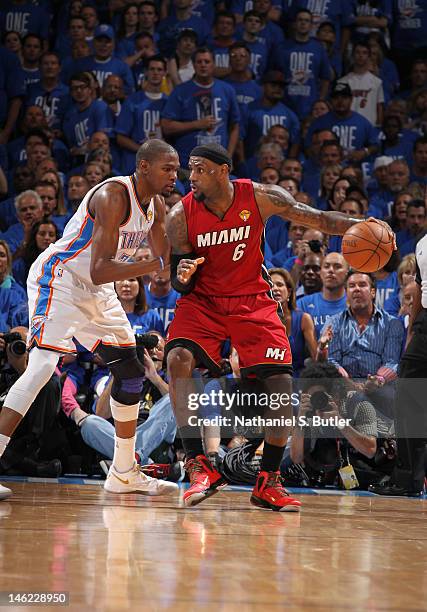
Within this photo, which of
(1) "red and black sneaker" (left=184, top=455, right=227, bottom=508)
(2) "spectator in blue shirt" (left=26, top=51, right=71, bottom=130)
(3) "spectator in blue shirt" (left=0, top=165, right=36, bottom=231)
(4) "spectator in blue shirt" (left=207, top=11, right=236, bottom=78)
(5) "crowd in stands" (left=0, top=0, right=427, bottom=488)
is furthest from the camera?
(4) "spectator in blue shirt" (left=207, top=11, right=236, bottom=78)

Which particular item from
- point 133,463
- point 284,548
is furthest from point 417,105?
point 284,548

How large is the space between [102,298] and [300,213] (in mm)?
1053

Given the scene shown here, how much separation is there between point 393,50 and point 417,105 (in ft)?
3.95

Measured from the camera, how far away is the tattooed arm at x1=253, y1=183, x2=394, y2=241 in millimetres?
4527

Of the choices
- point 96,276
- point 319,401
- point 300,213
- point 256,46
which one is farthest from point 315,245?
point 256,46

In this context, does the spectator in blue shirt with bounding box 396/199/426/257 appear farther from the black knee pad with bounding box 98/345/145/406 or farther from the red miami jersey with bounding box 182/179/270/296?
the black knee pad with bounding box 98/345/145/406

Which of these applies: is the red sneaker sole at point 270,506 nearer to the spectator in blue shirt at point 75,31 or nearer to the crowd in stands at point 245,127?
the crowd in stands at point 245,127

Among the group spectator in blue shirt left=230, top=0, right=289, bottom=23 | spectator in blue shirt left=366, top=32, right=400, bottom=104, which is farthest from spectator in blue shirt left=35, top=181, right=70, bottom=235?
spectator in blue shirt left=366, top=32, right=400, bottom=104

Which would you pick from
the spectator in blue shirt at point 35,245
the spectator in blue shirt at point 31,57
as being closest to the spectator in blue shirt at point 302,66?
the spectator in blue shirt at point 31,57

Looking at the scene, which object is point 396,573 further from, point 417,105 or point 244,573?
point 417,105

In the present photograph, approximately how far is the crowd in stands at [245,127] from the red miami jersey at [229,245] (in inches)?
60.9

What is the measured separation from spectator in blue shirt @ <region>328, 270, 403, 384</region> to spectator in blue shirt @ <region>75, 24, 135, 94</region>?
→ 14.5 feet

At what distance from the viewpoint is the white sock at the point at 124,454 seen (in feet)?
15.5

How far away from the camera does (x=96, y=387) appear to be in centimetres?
614
